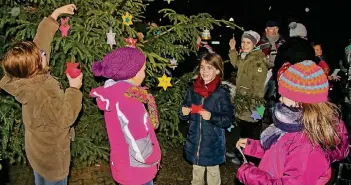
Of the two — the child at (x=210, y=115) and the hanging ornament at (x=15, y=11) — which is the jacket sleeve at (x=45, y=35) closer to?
the hanging ornament at (x=15, y=11)

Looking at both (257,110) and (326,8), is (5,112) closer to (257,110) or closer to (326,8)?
(257,110)

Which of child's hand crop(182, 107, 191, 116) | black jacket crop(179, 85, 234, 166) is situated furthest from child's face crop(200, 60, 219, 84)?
child's hand crop(182, 107, 191, 116)

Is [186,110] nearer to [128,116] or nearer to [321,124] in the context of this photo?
[128,116]

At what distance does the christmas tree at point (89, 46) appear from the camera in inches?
190

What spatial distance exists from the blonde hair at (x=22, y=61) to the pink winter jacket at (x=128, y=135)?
602mm

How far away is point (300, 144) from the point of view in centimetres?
275

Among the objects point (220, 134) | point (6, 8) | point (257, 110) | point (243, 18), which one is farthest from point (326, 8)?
point (6, 8)

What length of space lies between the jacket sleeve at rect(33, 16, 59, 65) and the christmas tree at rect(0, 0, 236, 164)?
0.74 feet

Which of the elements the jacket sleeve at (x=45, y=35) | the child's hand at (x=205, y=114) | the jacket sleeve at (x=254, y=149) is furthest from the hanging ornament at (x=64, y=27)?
the jacket sleeve at (x=254, y=149)

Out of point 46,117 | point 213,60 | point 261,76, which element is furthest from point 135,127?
point 261,76

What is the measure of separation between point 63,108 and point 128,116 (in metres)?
0.65

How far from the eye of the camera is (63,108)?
345 centimetres

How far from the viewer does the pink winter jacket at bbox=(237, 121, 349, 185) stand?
269 cm

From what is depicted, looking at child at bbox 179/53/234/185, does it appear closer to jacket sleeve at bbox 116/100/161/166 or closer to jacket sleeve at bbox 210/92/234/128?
jacket sleeve at bbox 210/92/234/128
